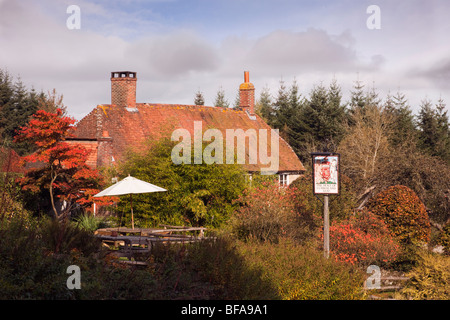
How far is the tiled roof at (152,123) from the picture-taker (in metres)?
23.8

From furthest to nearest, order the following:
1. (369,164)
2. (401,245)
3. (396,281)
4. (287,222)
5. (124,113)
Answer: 1. (369,164)
2. (124,113)
3. (401,245)
4. (287,222)
5. (396,281)

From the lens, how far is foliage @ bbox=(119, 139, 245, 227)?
717 inches

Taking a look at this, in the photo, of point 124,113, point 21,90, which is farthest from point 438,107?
point 21,90

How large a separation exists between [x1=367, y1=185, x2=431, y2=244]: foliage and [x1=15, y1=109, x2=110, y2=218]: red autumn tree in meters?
10.3

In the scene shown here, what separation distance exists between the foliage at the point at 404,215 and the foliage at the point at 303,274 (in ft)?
22.6

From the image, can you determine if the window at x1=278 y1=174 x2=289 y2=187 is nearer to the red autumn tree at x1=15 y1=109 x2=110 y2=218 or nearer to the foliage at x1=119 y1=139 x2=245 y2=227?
the foliage at x1=119 y1=139 x2=245 y2=227

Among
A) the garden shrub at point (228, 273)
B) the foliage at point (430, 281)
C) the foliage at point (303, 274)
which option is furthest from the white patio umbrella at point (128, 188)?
the foliage at point (430, 281)

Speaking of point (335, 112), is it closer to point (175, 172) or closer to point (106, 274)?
point (175, 172)

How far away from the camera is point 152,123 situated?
25969mm

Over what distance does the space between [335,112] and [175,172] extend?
2402cm

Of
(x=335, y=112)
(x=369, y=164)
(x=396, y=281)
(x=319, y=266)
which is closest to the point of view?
(x=319, y=266)

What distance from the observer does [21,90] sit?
153 feet

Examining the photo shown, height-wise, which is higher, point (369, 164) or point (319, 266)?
point (369, 164)

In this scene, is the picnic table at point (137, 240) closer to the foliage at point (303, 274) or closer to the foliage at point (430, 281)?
the foliage at point (303, 274)
